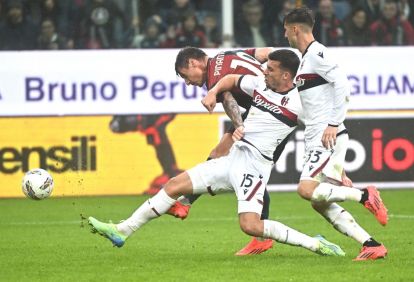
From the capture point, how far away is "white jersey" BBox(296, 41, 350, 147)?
362 inches

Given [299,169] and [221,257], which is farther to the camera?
[299,169]

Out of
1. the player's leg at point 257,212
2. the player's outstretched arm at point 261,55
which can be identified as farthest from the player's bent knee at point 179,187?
the player's outstretched arm at point 261,55

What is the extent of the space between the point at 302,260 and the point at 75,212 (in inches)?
216

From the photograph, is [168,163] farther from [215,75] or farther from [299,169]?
[215,75]

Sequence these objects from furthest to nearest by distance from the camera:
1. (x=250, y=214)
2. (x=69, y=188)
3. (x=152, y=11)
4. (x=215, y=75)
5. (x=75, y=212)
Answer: (x=152, y=11)
(x=69, y=188)
(x=75, y=212)
(x=215, y=75)
(x=250, y=214)

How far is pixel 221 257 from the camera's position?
9.69 m

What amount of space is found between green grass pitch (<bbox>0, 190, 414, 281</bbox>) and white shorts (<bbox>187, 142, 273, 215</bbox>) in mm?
496

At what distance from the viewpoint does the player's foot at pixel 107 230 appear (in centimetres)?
932

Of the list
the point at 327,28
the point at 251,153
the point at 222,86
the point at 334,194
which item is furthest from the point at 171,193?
the point at 327,28

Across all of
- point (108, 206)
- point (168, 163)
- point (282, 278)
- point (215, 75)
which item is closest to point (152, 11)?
point (168, 163)

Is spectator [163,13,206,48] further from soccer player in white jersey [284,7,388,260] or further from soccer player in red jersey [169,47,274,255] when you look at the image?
soccer player in white jersey [284,7,388,260]

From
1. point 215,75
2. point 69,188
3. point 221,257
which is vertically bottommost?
point 69,188

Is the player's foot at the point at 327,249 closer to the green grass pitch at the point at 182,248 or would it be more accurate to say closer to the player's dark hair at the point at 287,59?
the green grass pitch at the point at 182,248

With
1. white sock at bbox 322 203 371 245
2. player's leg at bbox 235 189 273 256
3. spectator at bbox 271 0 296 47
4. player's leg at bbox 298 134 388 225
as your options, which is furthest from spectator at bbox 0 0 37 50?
white sock at bbox 322 203 371 245
